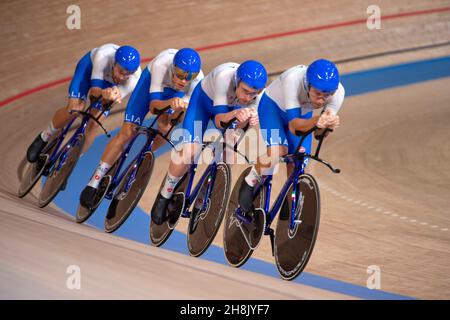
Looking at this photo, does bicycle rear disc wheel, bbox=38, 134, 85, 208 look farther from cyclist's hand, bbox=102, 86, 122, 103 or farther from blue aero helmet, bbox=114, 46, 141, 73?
blue aero helmet, bbox=114, 46, 141, 73

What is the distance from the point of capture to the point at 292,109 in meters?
4.10

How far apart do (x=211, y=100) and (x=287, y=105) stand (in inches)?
29.9

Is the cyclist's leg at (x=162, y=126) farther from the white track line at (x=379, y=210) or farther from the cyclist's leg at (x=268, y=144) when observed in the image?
the white track line at (x=379, y=210)

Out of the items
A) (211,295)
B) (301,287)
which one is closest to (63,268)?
(211,295)

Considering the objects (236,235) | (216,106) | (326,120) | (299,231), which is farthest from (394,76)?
(326,120)

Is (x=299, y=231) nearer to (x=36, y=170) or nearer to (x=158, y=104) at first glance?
(x=158, y=104)

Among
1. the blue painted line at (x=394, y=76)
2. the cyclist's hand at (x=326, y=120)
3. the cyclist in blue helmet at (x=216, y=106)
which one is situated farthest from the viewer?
the blue painted line at (x=394, y=76)

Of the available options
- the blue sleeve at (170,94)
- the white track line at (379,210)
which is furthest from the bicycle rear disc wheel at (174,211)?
the white track line at (379,210)

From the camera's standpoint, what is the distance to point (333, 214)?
6016 millimetres

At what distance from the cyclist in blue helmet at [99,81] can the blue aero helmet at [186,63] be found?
0.58 meters

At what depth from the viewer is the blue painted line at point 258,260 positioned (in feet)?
15.5

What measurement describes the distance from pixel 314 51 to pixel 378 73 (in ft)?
2.75

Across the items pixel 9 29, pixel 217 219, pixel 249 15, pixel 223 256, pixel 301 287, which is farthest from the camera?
pixel 249 15

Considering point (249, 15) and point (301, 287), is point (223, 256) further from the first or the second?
point (249, 15)
